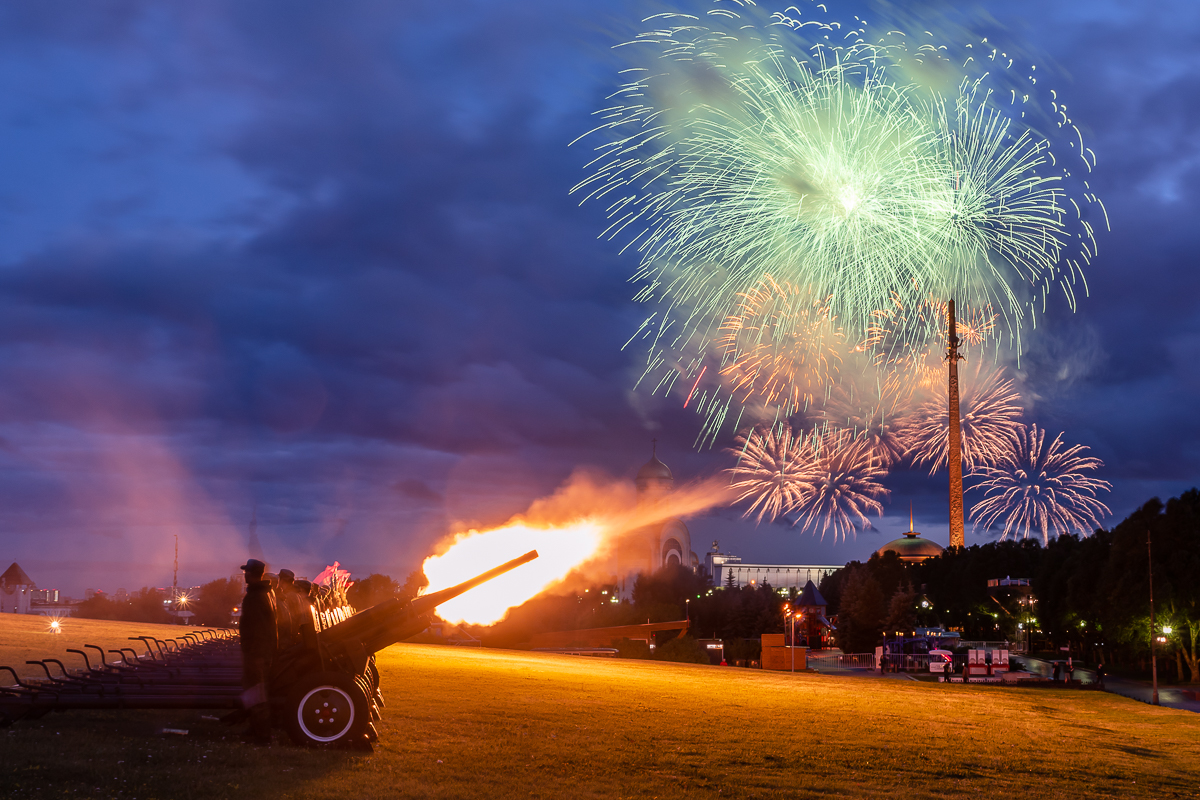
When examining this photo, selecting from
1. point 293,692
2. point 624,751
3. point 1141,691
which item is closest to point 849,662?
point 1141,691

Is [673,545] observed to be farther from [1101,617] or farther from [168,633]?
[168,633]

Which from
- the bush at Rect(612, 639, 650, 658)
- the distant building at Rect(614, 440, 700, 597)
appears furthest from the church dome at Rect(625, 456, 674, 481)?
the bush at Rect(612, 639, 650, 658)

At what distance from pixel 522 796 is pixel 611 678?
19699 millimetres

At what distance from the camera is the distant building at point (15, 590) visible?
291 feet

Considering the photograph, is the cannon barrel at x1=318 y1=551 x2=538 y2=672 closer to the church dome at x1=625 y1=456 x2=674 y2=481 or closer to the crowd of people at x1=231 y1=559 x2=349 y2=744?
the crowd of people at x1=231 y1=559 x2=349 y2=744

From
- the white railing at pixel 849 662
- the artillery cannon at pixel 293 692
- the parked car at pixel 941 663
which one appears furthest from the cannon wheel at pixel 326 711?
the white railing at pixel 849 662

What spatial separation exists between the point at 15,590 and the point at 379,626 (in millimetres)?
94929

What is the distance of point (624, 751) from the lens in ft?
47.5

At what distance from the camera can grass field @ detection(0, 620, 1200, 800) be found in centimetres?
1055

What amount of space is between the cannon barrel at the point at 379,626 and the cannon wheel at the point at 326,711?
437 mm

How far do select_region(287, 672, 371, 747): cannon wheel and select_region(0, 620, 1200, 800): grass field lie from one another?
0.39 m

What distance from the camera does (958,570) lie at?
395 feet

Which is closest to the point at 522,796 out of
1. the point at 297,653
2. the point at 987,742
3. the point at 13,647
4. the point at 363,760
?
the point at 363,760

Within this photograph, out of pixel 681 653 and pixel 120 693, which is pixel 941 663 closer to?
pixel 681 653
